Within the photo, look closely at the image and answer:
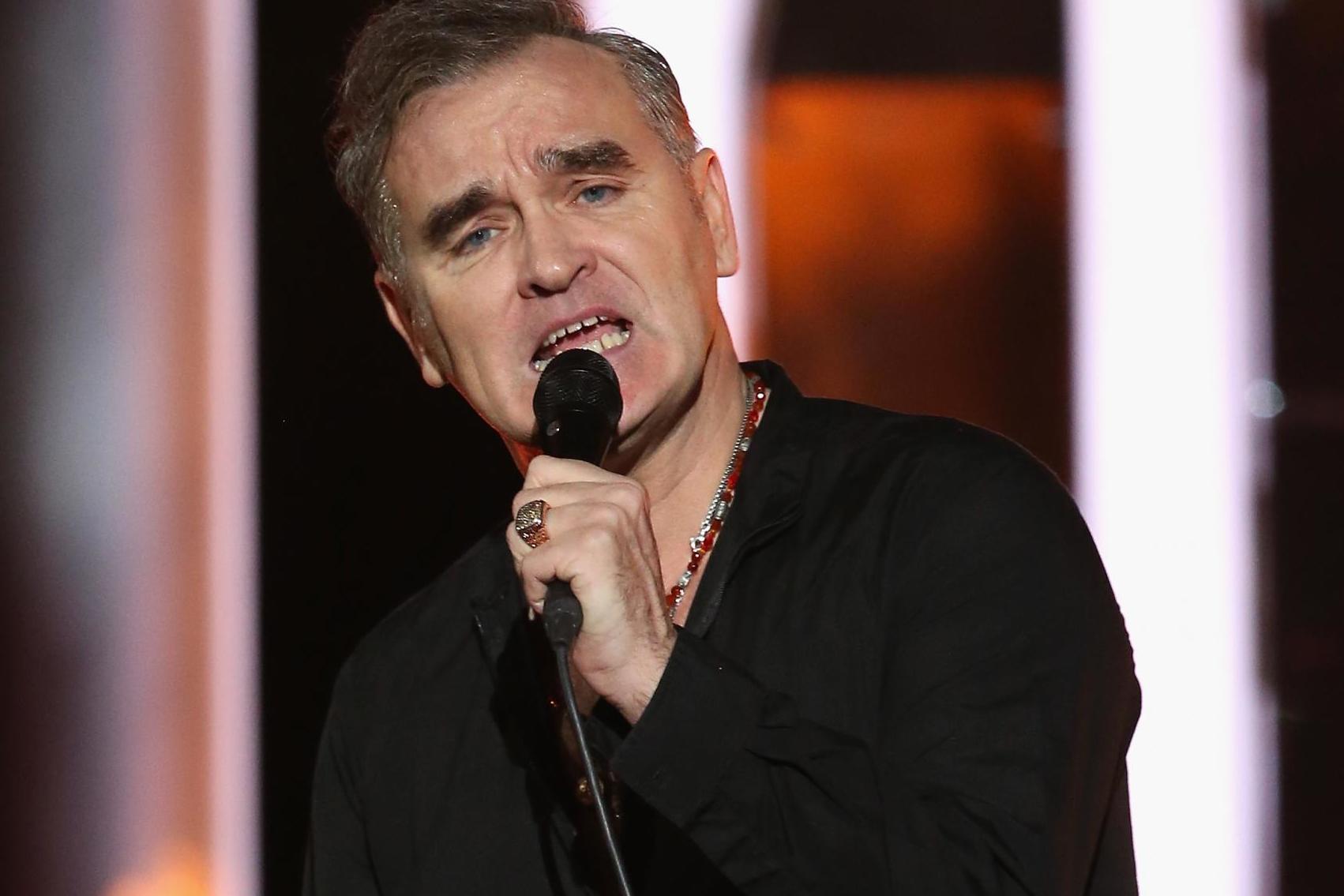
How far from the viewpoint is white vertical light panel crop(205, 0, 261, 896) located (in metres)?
2.06

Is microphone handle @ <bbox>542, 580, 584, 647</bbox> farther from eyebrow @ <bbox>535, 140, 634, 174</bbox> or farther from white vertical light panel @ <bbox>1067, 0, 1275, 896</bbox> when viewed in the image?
white vertical light panel @ <bbox>1067, 0, 1275, 896</bbox>

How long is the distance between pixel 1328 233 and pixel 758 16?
86 centimetres

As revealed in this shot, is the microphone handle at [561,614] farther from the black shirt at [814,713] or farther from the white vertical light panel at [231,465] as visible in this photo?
the white vertical light panel at [231,465]

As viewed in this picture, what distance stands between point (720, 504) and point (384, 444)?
0.65 meters

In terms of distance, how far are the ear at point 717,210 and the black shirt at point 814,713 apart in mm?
191

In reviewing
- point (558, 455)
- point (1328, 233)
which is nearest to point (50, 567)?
point (558, 455)

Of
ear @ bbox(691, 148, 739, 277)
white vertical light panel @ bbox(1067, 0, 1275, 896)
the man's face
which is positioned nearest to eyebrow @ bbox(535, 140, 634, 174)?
the man's face

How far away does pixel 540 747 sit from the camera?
1.62 metres

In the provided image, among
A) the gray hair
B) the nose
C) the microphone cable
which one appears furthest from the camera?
the gray hair

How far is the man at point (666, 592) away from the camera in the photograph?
1.11 metres

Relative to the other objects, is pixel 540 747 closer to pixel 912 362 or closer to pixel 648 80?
pixel 648 80

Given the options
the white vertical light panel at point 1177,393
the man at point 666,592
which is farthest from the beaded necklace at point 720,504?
the white vertical light panel at point 1177,393

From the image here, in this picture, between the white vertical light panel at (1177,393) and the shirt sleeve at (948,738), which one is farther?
the white vertical light panel at (1177,393)

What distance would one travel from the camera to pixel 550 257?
157 cm
